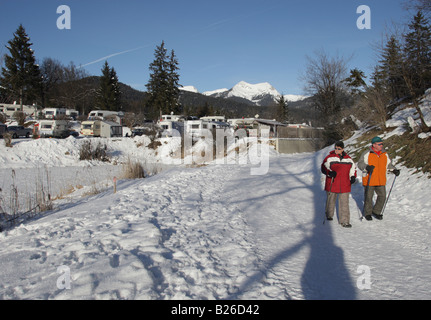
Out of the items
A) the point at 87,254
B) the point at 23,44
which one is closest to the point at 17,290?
the point at 87,254

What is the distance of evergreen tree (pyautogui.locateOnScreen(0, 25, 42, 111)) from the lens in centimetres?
5125

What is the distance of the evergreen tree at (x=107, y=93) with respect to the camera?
63406 mm

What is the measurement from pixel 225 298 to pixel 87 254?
7.49ft

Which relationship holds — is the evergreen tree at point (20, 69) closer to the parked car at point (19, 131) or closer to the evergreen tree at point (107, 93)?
the evergreen tree at point (107, 93)

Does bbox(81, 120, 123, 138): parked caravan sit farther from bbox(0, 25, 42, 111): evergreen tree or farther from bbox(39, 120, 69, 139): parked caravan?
bbox(0, 25, 42, 111): evergreen tree

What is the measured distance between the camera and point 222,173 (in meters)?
15.0

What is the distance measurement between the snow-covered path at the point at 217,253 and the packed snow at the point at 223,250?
19mm

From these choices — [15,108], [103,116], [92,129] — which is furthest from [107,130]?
[15,108]

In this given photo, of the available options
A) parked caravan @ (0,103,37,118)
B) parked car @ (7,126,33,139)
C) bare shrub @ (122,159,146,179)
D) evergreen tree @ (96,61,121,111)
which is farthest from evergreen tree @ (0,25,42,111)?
bare shrub @ (122,159,146,179)

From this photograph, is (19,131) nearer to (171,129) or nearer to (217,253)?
(171,129)

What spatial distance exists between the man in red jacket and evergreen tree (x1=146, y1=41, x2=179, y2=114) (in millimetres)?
55944

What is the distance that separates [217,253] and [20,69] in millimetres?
63868

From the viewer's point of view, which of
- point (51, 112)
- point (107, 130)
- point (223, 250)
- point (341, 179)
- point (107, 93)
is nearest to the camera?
point (223, 250)

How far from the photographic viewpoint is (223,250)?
4645 millimetres
